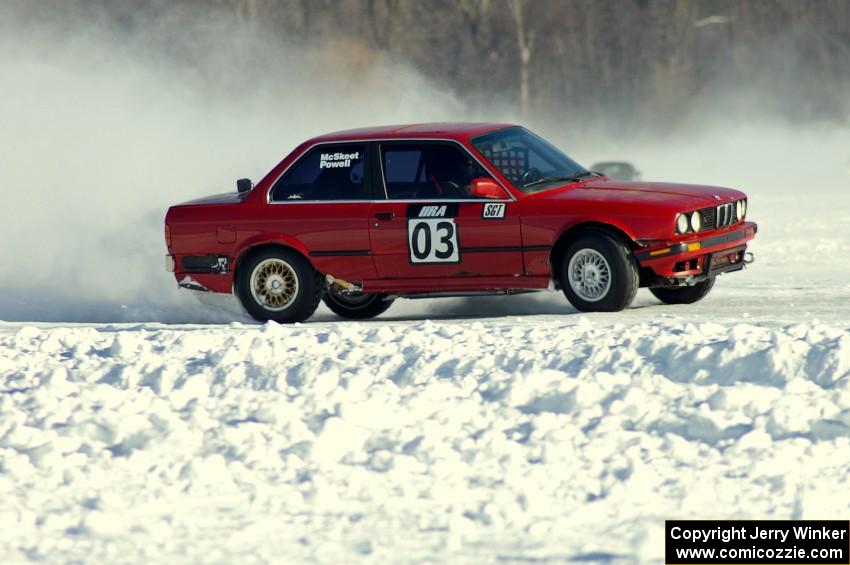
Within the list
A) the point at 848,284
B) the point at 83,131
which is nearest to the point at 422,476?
the point at 848,284

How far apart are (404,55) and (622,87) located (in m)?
10.3

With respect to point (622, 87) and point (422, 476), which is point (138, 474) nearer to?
point (422, 476)

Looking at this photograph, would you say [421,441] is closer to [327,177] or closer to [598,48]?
[327,177]

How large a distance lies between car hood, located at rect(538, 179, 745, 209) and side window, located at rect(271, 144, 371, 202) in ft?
4.84

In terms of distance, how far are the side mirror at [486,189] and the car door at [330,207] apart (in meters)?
0.89

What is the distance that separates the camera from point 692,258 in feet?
33.1

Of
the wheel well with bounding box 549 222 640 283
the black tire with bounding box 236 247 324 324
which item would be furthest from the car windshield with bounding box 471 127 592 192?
the black tire with bounding box 236 247 324 324

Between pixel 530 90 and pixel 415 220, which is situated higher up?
pixel 530 90

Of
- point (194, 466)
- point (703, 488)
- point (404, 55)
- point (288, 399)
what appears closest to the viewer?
point (703, 488)

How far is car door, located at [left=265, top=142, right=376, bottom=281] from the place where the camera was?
421 inches

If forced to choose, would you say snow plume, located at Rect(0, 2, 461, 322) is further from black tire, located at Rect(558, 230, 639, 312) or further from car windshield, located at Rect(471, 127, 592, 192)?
black tire, located at Rect(558, 230, 639, 312)

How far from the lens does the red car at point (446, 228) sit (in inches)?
397

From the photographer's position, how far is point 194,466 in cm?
664

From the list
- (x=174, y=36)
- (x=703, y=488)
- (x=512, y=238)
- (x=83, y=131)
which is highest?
(x=174, y=36)
